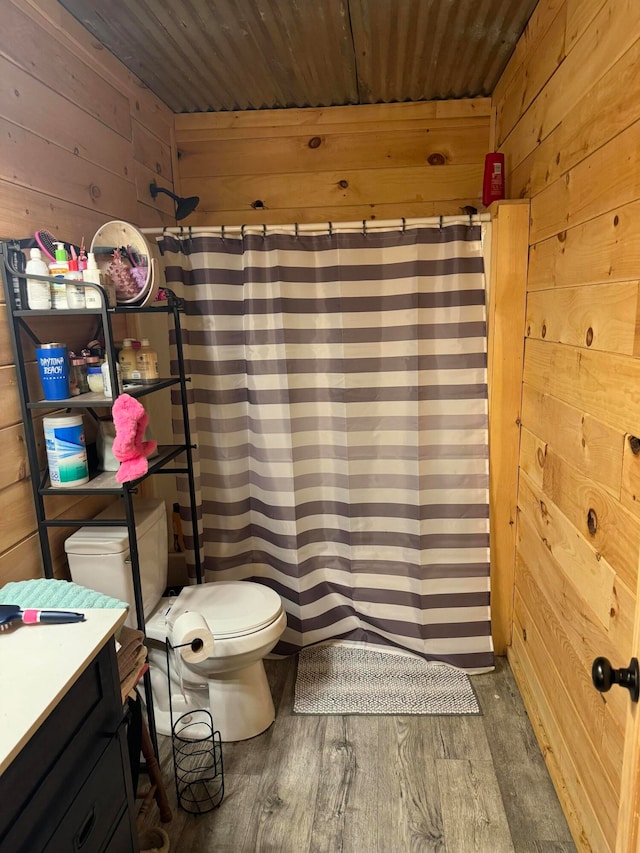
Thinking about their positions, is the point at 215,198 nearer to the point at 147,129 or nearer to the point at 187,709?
the point at 147,129

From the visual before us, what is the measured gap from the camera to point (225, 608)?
200cm

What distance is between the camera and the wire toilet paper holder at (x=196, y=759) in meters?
1.77

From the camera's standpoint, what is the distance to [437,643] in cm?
235

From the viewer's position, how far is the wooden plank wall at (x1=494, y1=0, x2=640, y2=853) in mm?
1252

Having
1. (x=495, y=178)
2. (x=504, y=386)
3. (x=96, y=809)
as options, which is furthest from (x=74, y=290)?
(x=495, y=178)

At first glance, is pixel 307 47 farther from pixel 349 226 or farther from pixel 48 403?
pixel 48 403

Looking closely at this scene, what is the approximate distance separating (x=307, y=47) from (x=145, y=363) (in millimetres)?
1291

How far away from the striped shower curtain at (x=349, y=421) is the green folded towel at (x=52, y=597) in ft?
3.25

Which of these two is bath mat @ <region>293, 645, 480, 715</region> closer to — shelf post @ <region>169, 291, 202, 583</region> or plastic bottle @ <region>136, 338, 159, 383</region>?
shelf post @ <region>169, 291, 202, 583</region>

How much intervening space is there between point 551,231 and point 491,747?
171 centimetres

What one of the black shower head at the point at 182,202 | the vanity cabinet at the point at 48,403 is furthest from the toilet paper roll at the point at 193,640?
the black shower head at the point at 182,202

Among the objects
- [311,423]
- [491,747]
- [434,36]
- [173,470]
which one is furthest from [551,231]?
[491,747]

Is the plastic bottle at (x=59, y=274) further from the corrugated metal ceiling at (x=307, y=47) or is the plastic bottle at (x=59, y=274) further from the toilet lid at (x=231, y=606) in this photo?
the toilet lid at (x=231, y=606)

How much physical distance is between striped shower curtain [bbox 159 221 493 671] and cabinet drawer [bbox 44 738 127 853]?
3.93ft
